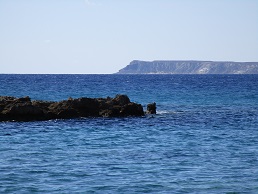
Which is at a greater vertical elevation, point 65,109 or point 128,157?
point 65,109

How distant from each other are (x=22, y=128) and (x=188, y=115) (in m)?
17.4

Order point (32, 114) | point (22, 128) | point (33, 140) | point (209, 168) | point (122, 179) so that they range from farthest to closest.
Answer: point (32, 114) → point (22, 128) → point (33, 140) → point (209, 168) → point (122, 179)

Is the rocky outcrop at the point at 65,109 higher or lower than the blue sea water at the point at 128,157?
higher

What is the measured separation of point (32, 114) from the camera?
4234cm

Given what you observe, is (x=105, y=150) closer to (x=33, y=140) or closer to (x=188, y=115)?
(x=33, y=140)

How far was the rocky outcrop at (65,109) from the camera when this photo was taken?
4206 cm

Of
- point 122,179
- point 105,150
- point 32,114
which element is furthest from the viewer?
point 32,114

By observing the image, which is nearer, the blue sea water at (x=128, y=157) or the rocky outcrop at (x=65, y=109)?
the blue sea water at (x=128, y=157)

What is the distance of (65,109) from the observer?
147 ft

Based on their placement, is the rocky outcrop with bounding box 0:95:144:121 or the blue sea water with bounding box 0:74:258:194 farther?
the rocky outcrop with bounding box 0:95:144:121

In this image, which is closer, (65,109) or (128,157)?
(128,157)

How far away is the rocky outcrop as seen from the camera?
138 ft

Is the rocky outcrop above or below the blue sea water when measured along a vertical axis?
above

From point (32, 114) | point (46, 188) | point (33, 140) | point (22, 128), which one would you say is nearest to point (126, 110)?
point (32, 114)
